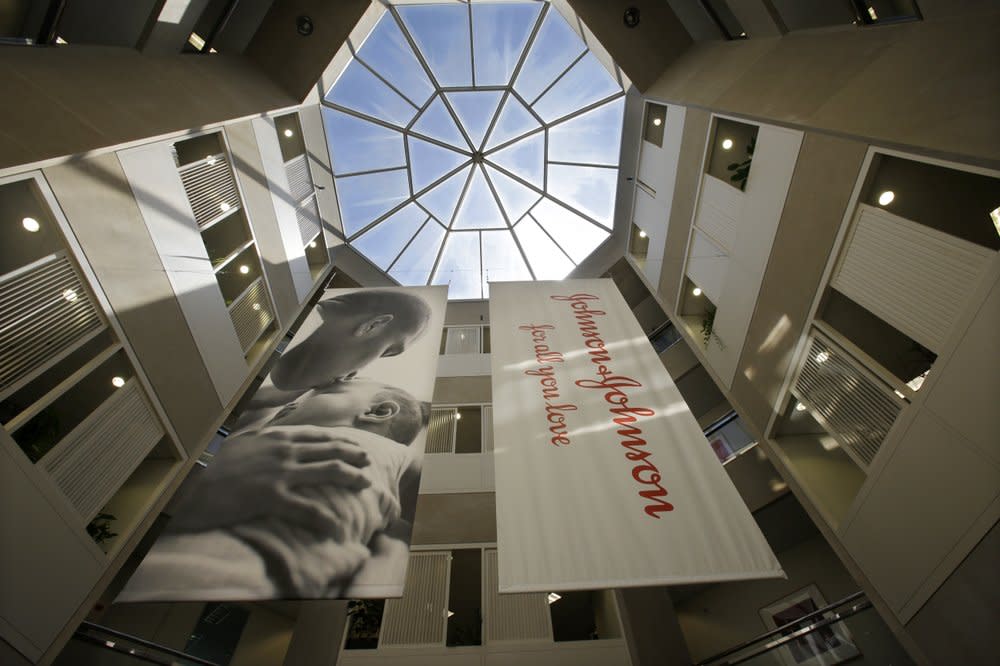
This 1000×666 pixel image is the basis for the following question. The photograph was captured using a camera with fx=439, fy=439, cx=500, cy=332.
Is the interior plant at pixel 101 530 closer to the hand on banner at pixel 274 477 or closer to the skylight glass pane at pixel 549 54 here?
the hand on banner at pixel 274 477

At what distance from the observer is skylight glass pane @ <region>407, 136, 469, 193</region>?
15.1 metres

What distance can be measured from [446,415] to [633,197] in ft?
32.7

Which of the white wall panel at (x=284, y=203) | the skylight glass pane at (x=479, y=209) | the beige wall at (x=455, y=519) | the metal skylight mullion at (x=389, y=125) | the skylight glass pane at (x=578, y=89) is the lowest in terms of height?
the beige wall at (x=455, y=519)

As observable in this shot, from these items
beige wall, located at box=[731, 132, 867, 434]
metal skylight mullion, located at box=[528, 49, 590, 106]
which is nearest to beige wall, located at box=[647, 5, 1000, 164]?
beige wall, located at box=[731, 132, 867, 434]

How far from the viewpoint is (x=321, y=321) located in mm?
8750

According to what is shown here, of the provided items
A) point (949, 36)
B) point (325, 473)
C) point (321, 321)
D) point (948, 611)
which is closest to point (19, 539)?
point (325, 473)

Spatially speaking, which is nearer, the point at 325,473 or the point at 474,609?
the point at 325,473

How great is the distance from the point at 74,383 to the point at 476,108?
12.5 m

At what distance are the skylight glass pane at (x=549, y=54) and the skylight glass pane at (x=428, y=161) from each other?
312 cm


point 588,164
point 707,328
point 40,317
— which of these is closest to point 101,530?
point 40,317

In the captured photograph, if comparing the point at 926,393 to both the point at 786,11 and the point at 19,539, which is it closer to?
the point at 786,11

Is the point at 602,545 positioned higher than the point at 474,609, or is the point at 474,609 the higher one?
the point at 474,609

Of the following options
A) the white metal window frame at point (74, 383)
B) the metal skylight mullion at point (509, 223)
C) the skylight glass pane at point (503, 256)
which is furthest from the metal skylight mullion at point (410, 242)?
the white metal window frame at point (74, 383)

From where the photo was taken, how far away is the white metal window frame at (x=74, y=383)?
5352 millimetres
